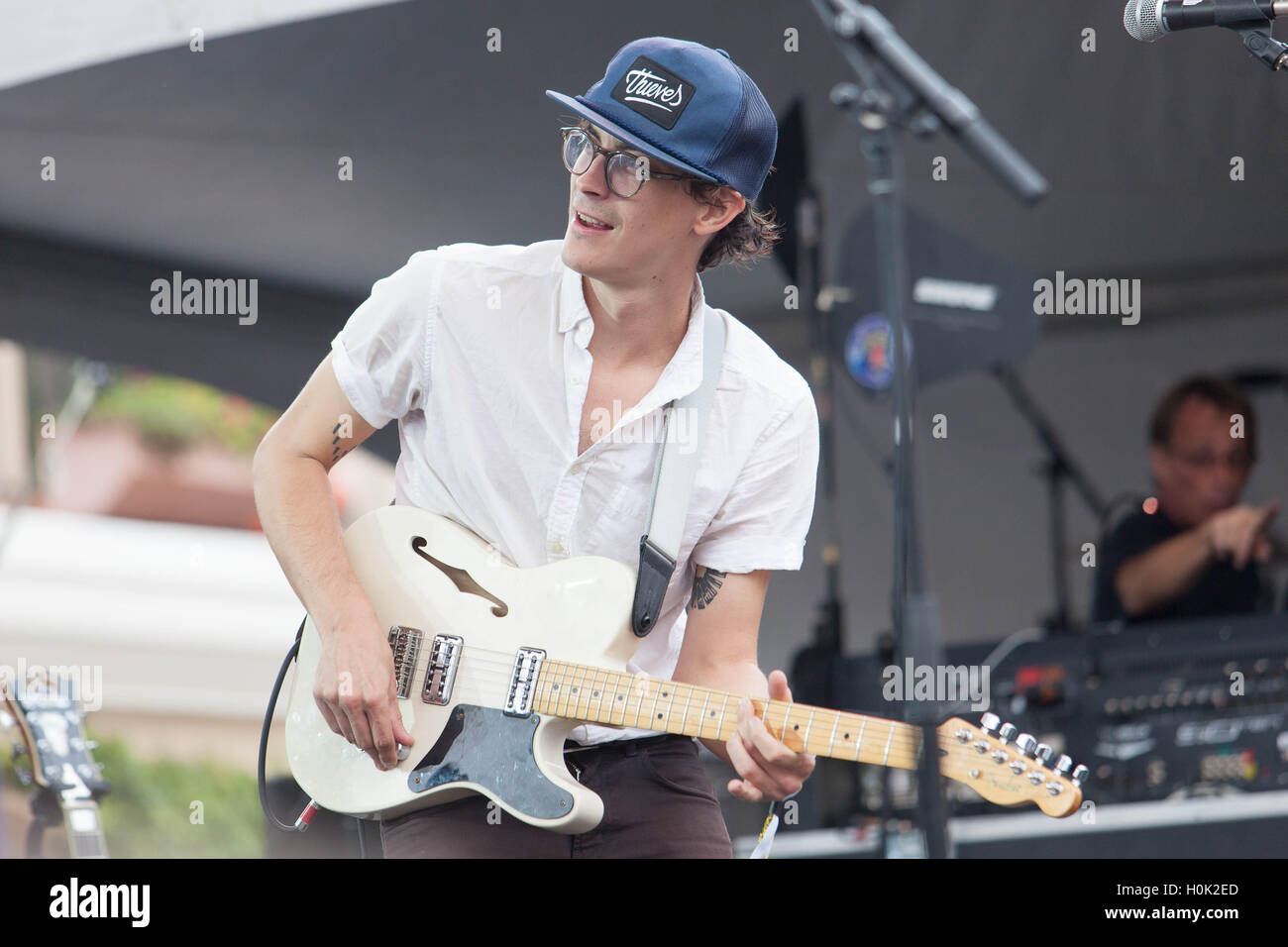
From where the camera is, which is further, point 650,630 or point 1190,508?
point 1190,508

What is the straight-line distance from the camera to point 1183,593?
3.99 metres

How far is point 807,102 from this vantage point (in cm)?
387

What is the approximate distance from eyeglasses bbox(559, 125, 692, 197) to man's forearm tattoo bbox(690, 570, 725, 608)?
67 centimetres

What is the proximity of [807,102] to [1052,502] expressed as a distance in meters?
1.52

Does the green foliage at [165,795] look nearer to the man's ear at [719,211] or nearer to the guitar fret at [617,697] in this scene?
the guitar fret at [617,697]

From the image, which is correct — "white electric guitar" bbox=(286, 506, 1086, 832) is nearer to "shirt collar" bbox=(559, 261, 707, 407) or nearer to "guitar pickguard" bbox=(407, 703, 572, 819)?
"guitar pickguard" bbox=(407, 703, 572, 819)

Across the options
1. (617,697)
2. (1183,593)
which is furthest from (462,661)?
(1183,593)

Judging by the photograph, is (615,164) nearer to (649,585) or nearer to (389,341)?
(389,341)

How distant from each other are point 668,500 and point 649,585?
15 centimetres

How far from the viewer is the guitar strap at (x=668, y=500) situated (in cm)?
218

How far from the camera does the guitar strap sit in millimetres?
2184

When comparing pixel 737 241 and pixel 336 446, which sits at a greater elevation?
pixel 737 241
